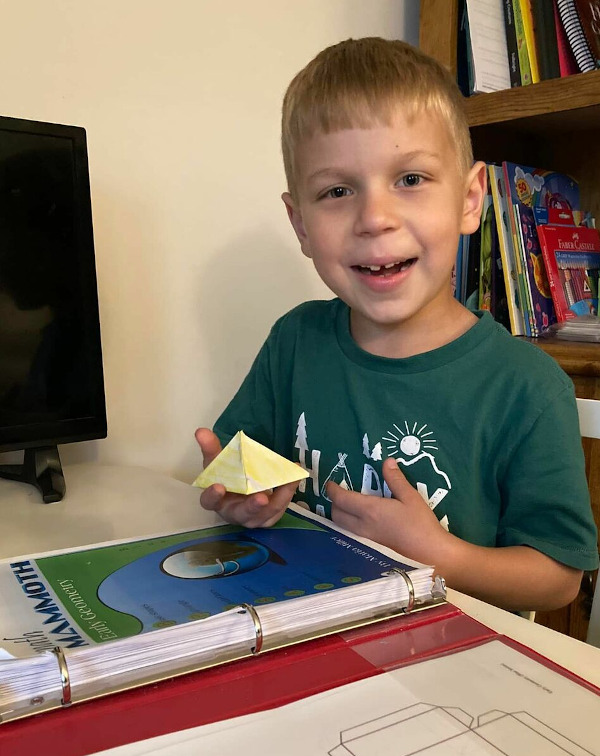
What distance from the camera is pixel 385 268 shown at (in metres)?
0.77

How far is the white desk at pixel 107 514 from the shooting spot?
51cm

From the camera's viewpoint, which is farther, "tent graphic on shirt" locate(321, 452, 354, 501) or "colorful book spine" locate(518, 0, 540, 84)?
"colorful book spine" locate(518, 0, 540, 84)

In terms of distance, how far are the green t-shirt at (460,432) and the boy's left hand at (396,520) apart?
11cm

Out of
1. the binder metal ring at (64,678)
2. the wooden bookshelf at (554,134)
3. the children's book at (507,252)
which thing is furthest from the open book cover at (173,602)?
the children's book at (507,252)

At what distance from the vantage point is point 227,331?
110 cm

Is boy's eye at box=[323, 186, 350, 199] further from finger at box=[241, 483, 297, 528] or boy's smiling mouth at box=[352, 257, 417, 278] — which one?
finger at box=[241, 483, 297, 528]

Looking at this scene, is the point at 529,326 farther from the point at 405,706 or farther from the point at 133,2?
the point at 405,706

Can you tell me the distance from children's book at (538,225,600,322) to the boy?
49 cm

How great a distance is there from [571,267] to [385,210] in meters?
0.71

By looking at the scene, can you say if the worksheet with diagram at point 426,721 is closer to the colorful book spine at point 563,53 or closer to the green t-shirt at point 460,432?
the green t-shirt at point 460,432

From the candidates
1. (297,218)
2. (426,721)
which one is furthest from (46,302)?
(426,721)

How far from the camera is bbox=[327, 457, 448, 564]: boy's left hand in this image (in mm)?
611

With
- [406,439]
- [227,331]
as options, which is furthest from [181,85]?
[406,439]

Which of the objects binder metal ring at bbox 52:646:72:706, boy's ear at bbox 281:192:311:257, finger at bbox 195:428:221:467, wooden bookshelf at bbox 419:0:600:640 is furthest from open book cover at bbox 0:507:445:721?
wooden bookshelf at bbox 419:0:600:640
